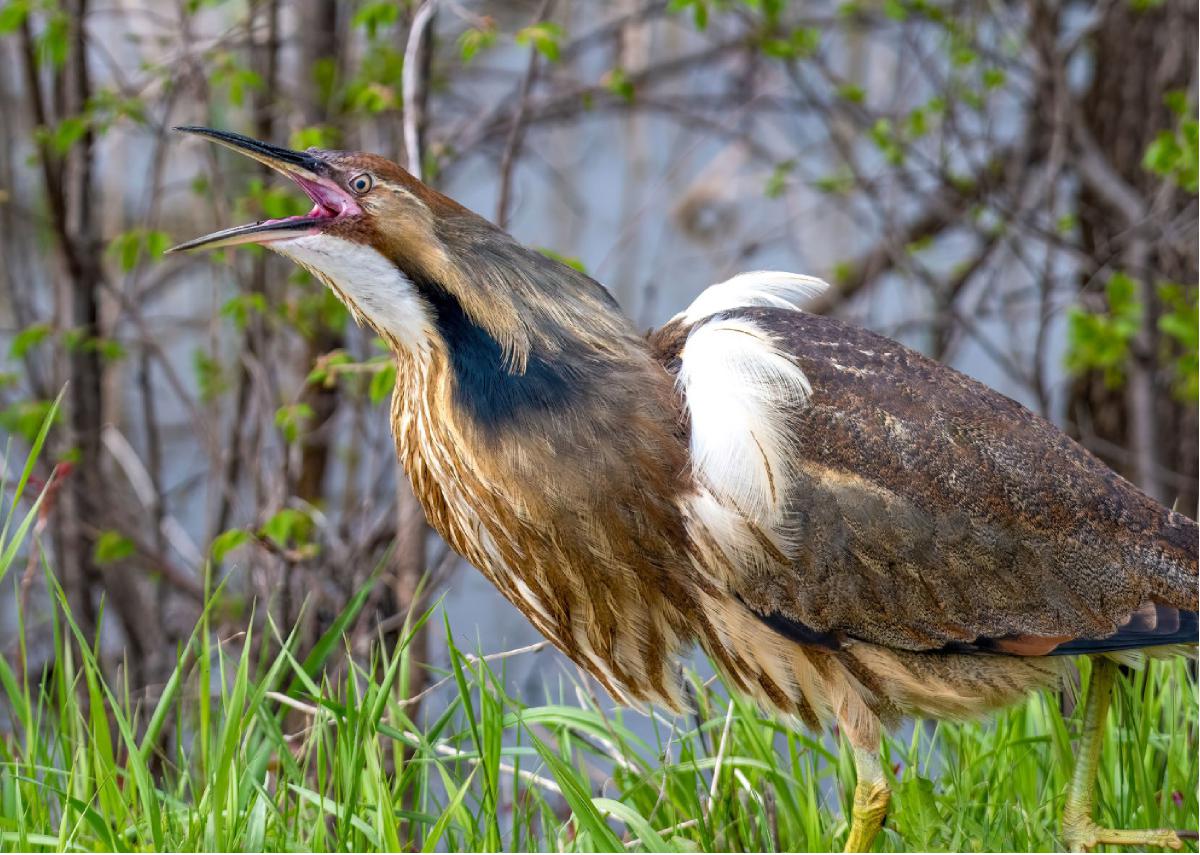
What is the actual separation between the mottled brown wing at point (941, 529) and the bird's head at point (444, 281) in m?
0.28

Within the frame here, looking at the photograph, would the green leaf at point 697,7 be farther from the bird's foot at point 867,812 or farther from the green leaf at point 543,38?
the bird's foot at point 867,812

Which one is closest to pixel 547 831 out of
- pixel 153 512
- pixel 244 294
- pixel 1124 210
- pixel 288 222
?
pixel 288 222

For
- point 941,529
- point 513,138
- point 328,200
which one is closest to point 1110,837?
point 941,529

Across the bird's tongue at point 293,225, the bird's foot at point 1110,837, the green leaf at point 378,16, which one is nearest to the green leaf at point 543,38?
the green leaf at point 378,16

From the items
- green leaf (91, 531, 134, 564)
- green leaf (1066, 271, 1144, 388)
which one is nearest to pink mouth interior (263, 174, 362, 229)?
green leaf (91, 531, 134, 564)

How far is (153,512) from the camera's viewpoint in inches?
155

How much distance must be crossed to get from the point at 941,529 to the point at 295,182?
0.98m

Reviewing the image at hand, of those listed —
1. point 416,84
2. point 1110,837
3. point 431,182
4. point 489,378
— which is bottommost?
point 1110,837

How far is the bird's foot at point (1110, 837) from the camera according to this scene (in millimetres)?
2012

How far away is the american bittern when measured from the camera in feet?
6.58

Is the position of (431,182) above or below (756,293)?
above

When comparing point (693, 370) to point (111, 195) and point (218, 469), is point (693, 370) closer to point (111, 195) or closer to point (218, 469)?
point (218, 469)

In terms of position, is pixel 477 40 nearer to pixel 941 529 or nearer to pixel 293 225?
pixel 293 225

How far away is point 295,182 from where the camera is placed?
1.99 metres
